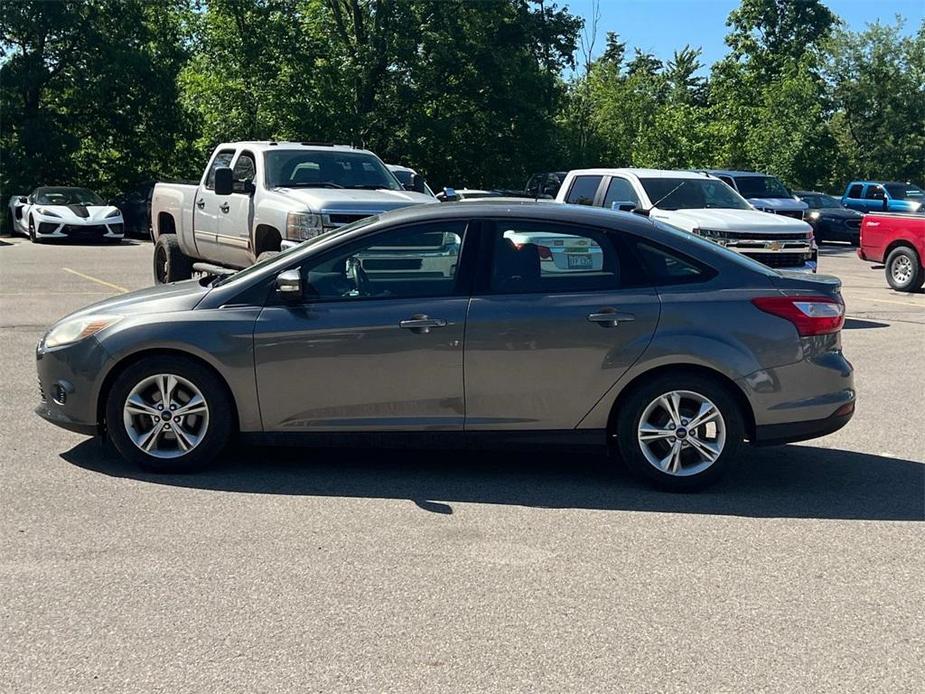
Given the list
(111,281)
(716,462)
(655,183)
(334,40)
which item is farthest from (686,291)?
(334,40)

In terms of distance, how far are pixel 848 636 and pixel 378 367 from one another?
294cm

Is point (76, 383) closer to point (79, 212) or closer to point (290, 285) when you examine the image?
point (290, 285)

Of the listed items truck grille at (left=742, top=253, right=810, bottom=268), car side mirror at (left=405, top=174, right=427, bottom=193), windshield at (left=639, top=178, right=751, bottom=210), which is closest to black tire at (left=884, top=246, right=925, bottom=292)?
windshield at (left=639, top=178, right=751, bottom=210)

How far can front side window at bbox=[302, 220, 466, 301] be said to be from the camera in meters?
6.45

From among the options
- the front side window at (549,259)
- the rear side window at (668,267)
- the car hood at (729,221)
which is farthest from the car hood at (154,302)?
the car hood at (729,221)

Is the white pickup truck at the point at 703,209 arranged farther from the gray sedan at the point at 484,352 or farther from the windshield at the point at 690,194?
the gray sedan at the point at 484,352

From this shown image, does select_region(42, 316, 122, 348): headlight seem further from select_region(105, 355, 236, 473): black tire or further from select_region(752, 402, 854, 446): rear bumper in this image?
select_region(752, 402, 854, 446): rear bumper

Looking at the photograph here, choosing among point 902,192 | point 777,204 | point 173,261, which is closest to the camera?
point 173,261

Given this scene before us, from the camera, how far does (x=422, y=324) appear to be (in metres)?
6.29

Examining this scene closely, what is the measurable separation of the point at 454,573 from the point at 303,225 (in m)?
7.51

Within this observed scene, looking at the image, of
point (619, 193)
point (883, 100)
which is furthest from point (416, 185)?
point (883, 100)

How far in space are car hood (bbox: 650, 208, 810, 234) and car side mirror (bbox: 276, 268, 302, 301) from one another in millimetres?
8592

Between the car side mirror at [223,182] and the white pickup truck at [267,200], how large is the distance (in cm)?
1

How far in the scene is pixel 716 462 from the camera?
20.7 feet
